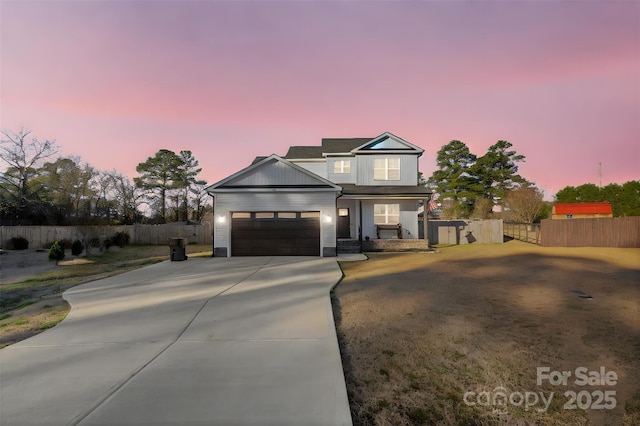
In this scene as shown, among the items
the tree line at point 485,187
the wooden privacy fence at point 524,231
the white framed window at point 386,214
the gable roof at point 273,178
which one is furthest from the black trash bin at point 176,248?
the tree line at point 485,187

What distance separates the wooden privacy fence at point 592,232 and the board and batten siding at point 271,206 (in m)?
14.3

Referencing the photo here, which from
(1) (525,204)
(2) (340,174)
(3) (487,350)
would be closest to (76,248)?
(2) (340,174)

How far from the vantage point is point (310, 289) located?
7.37 metres

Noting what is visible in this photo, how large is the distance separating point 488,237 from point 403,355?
70.6 ft

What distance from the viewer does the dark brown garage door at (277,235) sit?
14664mm

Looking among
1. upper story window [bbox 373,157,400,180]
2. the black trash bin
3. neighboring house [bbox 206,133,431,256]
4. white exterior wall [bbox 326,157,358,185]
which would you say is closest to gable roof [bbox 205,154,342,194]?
neighboring house [bbox 206,133,431,256]

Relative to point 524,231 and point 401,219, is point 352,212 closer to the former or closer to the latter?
point 401,219

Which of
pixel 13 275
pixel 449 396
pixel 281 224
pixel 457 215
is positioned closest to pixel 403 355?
pixel 449 396

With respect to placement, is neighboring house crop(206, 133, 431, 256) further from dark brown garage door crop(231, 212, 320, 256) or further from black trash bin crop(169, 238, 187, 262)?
black trash bin crop(169, 238, 187, 262)

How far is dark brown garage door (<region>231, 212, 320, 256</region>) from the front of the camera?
48.1ft

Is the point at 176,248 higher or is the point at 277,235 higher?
the point at 277,235

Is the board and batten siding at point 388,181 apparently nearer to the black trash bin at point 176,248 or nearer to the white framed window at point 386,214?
the white framed window at point 386,214

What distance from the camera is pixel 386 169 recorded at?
64.2ft

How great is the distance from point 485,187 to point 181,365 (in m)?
44.2
